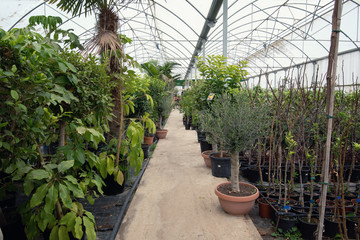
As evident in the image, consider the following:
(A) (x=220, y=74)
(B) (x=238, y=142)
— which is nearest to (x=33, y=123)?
(B) (x=238, y=142)

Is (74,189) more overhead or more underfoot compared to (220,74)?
more underfoot

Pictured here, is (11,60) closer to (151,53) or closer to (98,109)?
(98,109)

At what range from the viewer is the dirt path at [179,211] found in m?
2.63

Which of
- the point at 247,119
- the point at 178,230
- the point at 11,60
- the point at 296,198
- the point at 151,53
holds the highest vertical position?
the point at 151,53

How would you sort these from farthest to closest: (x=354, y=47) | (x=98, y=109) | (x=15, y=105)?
(x=354, y=47) → (x=98, y=109) → (x=15, y=105)

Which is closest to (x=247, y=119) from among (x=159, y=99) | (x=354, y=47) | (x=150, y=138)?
(x=150, y=138)

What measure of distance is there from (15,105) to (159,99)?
6.71 metres

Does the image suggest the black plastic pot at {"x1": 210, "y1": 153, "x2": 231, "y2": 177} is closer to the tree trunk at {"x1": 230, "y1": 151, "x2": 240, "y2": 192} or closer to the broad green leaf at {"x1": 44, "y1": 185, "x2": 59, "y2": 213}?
the tree trunk at {"x1": 230, "y1": 151, "x2": 240, "y2": 192}

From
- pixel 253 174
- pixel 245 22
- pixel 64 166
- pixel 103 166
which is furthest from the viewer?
pixel 245 22

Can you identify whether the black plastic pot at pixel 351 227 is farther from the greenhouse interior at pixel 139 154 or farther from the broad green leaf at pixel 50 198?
the broad green leaf at pixel 50 198

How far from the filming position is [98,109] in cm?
256

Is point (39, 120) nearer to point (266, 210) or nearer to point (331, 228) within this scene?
point (266, 210)

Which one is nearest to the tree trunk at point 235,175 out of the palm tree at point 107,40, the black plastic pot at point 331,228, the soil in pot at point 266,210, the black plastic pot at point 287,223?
the soil in pot at point 266,210

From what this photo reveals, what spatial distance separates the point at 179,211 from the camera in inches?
124
